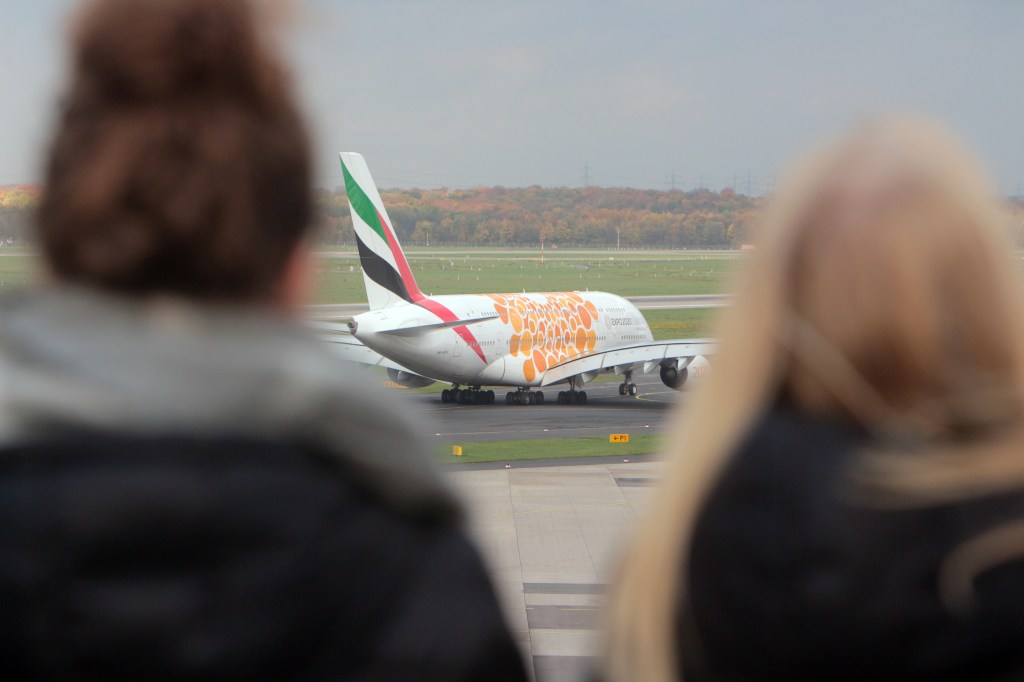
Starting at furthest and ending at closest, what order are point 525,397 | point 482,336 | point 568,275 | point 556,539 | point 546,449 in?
A: 1. point 568,275
2. point 525,397
3. point 482,336
4. point 546,449
5. point 556,539

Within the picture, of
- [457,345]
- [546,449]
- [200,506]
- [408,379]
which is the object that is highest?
[200,506]

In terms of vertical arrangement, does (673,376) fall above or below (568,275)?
below

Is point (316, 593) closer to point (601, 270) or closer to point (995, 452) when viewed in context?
point (995, 452)

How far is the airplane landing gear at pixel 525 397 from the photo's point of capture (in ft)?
188

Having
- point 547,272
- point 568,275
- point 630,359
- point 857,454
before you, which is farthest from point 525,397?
point 547,272

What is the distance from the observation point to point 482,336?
54.9 metres

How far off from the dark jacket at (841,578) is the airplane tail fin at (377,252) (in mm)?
53162

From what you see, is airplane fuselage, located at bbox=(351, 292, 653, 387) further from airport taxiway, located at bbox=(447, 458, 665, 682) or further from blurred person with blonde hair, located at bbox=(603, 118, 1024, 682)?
blurred person with blonde hair, located at bbox=(603, 118, 1024, 682)

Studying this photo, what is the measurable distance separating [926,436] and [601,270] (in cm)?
11898

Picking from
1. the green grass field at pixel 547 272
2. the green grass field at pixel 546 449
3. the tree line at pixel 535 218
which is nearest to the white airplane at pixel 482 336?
the green grass field at pixel 546 449

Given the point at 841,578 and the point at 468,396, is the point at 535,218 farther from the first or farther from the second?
the point at 841,578

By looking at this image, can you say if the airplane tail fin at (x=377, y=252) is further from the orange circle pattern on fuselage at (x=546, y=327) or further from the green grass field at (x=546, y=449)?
the green grass field at (x=546, y=449)

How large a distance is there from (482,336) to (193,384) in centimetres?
5274

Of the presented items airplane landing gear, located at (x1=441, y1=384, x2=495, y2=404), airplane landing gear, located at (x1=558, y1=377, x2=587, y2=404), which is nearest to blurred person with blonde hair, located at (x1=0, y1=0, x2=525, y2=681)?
airplane landing gear, located at (x1=441, y1=384, x2=495, y2=404)
